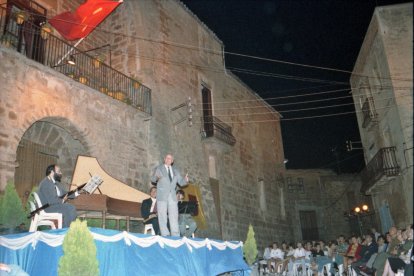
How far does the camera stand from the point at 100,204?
6.77 metres

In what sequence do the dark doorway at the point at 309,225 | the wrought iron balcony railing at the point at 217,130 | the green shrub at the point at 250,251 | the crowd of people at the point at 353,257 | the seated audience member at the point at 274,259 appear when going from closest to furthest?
the crowd of people at the point at 353,257 < the green shrub at the point at 250,251 < the seated audience member at the point at 274,259 < the wrought iron balcony railing at the point at 217,130 < the dark doorway at the point at 309,225

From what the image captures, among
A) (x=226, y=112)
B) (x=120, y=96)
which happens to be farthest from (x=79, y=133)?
(x=226, y=112)

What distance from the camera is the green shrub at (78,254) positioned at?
433cm

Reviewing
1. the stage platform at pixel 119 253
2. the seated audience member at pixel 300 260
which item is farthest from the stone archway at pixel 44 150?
the seated audience member at pixel 300 260

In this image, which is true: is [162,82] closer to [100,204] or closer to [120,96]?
[120,96]

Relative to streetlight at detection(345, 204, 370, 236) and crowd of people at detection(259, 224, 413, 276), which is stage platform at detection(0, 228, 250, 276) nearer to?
crowd of people at detection(259, 224, 413, 276)

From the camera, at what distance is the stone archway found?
28.6 feet

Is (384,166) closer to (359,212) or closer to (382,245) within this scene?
(382,245)

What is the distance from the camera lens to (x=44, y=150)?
9.38 meters

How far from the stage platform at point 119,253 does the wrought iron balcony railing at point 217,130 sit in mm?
8265

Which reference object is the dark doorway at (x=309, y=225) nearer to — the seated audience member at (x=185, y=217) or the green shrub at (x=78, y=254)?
the seated audience member at (x=185, y=217)

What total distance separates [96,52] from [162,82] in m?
Answer: 2.30

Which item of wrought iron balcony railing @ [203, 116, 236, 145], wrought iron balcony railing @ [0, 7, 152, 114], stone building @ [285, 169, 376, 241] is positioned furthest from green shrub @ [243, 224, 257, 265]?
stone building @ [285, 169, 376, 241]

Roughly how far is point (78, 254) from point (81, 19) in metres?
7.61
